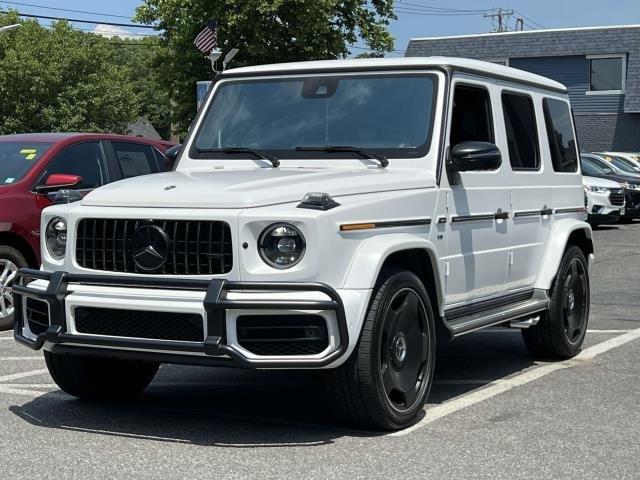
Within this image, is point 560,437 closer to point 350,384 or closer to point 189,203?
point 350,384

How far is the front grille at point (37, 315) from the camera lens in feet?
18.3

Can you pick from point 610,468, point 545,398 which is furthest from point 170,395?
point 610,468

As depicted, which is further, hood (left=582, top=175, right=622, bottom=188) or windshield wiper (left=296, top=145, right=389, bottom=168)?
hood (left=582, top=175, right=622, bottom=188)

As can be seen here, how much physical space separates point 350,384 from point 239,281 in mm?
742

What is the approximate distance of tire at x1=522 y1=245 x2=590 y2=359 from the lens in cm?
768

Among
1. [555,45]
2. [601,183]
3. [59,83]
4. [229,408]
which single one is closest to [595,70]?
[555,45]

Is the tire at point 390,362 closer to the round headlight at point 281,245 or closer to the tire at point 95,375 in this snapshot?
the round headlight at point 281,245

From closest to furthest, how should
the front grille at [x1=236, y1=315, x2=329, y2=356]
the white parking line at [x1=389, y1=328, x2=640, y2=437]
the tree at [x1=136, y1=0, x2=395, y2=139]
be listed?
the front grille at [x1=236, y1=315, x2=329, y2=356], the white parking line at [x1=389, y1=328, x2=640, y2=437], the tree at [x1=136, y1=0, x2=395, y2=139]

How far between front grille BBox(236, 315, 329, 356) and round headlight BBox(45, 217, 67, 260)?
1.20 meters

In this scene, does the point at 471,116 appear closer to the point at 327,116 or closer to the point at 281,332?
the point at 327,116

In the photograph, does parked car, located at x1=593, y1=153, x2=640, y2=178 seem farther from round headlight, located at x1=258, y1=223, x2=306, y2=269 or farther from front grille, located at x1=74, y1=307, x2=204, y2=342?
front grille, located at x1=74, y1=307, x2=204, y2=342

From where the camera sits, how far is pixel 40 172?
970 centimetres

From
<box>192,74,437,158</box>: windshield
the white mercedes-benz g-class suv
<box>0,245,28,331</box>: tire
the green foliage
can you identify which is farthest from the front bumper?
the green foliage

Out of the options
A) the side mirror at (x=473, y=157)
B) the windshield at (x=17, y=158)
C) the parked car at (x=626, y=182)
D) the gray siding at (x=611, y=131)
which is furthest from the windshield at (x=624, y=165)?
the side mirror at (x=473, y=157)
